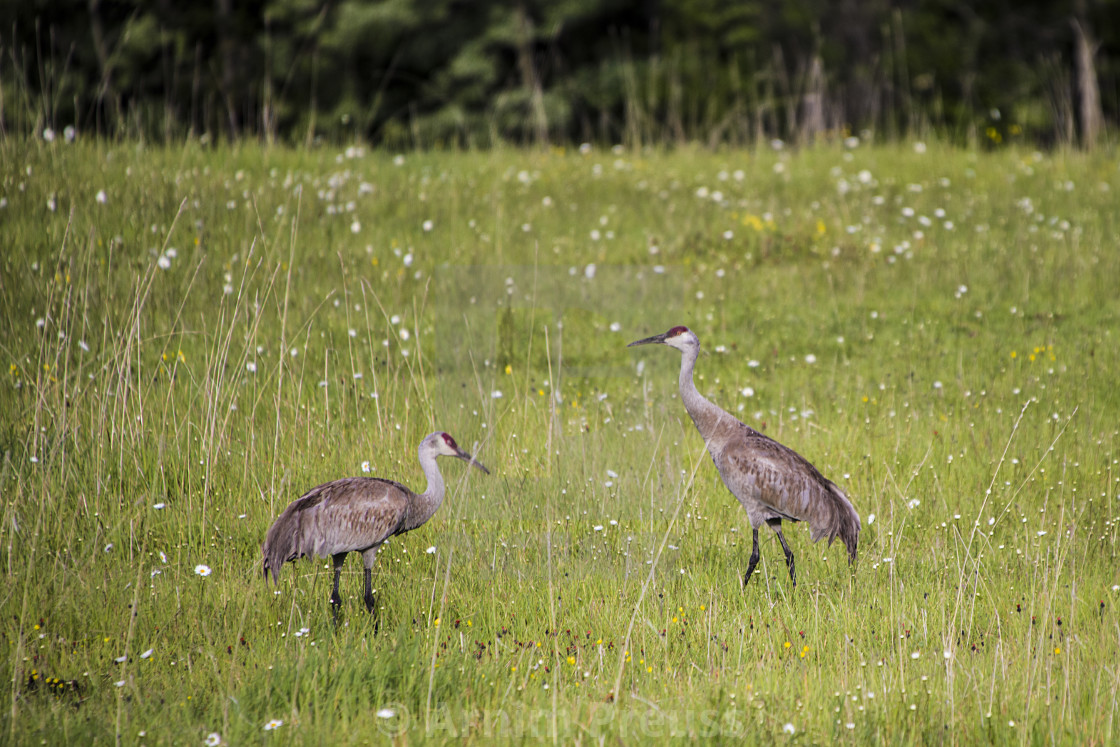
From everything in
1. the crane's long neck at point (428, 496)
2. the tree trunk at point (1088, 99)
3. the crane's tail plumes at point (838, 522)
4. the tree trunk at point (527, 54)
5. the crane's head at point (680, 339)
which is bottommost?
the crane's tail plumes at point (838, 522)

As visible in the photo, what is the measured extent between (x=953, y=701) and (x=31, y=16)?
18436 millimetres

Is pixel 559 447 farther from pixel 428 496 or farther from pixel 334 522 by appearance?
pixel 334 522

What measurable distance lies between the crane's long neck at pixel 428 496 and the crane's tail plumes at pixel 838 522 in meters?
1.84

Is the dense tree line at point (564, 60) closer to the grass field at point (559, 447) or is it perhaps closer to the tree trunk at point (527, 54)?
the tree trunk at point (527, 54)

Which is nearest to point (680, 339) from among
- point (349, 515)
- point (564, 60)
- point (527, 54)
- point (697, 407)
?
point (697, 407)

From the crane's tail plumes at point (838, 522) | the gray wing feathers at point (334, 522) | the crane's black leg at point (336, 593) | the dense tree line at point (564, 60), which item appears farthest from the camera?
the dense tree line at point (564, 60)

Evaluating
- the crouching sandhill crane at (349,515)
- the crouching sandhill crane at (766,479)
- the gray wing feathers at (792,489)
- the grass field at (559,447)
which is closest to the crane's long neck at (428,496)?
the crouching sandhill crane at (349,515)

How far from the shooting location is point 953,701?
3.41 metres

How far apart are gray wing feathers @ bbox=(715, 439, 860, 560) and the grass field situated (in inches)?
9.6

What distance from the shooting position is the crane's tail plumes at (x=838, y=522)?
4547mm

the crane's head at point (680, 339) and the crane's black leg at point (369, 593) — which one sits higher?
the crane's head at point (680, 339)

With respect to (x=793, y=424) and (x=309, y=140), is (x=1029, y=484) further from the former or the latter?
(x=309, y=140)

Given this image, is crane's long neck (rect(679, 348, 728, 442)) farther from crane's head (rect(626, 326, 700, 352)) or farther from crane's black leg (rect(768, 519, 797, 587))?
crane's black leg (rect(768, 519, 797, 587))

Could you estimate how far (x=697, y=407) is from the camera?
15.8ft
